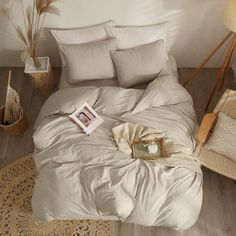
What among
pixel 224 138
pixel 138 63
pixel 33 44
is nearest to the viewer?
pixel 224 138

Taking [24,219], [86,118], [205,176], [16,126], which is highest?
[86,118]

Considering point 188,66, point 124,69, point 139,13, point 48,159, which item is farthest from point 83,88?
point 188,66

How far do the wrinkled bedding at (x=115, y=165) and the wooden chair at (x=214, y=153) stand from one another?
0.10 metres

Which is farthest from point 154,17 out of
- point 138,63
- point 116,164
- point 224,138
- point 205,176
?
point 205,176

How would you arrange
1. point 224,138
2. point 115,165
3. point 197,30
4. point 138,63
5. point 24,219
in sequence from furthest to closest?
point 197,30 < point 138,63 < point 24,219 < point 224,138 < point 115,165

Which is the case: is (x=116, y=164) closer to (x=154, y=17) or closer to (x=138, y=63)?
(x=138, y=63)

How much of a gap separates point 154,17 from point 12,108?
5.45 feet

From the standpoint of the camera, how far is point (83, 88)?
108 inches

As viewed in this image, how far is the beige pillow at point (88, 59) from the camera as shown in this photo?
2.85 m

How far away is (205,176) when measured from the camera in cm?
292

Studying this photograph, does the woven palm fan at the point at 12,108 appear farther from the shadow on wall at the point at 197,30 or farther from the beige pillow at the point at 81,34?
the shadow on wall at the point at 197,30

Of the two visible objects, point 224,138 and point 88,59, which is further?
point 88,59

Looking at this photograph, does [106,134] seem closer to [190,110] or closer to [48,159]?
[48,159]

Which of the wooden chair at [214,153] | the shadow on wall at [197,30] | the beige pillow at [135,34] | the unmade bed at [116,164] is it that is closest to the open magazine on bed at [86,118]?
the unmade bed at [116,164]
